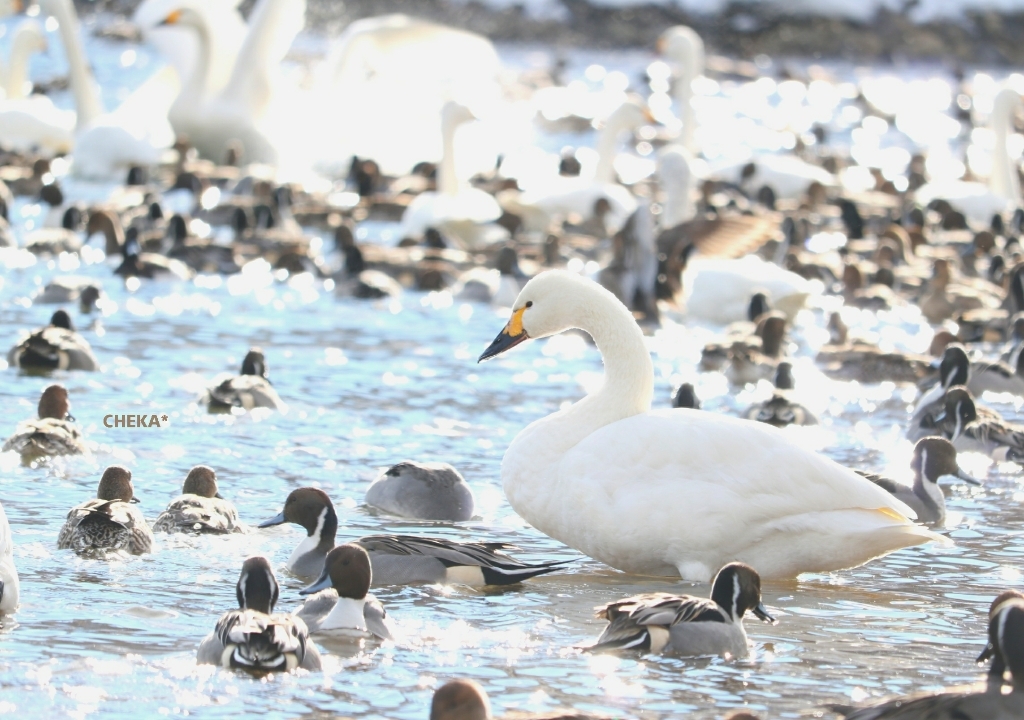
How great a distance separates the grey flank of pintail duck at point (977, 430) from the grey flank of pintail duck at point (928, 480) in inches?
44.1

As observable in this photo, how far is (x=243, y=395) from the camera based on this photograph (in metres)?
11.1

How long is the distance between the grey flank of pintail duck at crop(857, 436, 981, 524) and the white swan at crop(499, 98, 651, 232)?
505 inches

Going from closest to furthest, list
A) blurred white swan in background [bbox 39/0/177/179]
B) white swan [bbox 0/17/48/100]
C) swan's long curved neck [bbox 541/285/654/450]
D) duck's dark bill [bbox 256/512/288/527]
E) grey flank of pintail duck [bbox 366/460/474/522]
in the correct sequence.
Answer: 1. duck's dark bill [bbox 256/512/288/527]
2. swan's long curved neck [bbox 541/285/654/450]
3. grey flank of pintail duck [bbox 366/460/474/522]
4. blurred white swan in background [bbox 39/0/177/179]
5. white swan [bbox 0/17/48/100]

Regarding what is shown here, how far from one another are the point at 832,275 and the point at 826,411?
774cm

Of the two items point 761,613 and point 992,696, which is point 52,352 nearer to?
point 761,613

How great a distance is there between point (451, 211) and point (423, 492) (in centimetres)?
1276

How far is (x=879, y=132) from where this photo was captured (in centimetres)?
4009

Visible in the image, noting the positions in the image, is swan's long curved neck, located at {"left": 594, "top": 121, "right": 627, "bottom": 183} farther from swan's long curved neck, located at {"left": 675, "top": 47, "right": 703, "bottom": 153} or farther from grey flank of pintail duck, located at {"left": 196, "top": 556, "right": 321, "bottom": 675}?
grey flank of pintail duck, located at {"left": 196, "top": 556, "right": 321, "bottom": 675}

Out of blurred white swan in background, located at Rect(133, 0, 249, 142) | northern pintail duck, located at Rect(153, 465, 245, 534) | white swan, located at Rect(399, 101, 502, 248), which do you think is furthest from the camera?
blurred white swan in background, located at Rect(133, 0, 249, 142)

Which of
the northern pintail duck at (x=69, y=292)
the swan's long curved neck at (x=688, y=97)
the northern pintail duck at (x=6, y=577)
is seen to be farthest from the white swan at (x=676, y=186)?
the northern pintail duck at (x=6, y=577)

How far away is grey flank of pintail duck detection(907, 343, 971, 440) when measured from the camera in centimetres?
1123

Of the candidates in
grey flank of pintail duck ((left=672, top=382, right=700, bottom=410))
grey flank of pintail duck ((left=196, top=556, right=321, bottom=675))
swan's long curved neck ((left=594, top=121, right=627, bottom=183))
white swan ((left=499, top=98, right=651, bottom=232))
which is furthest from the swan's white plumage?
→ grey flank of pintail duck ((left=196, top=556, right=321, bottom=675))

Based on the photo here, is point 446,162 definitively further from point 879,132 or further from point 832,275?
point 879,132

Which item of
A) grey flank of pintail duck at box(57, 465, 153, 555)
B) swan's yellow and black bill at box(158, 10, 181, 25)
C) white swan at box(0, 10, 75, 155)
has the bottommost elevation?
grey flank of pintail duck at box(57, 465, 153, 555)
